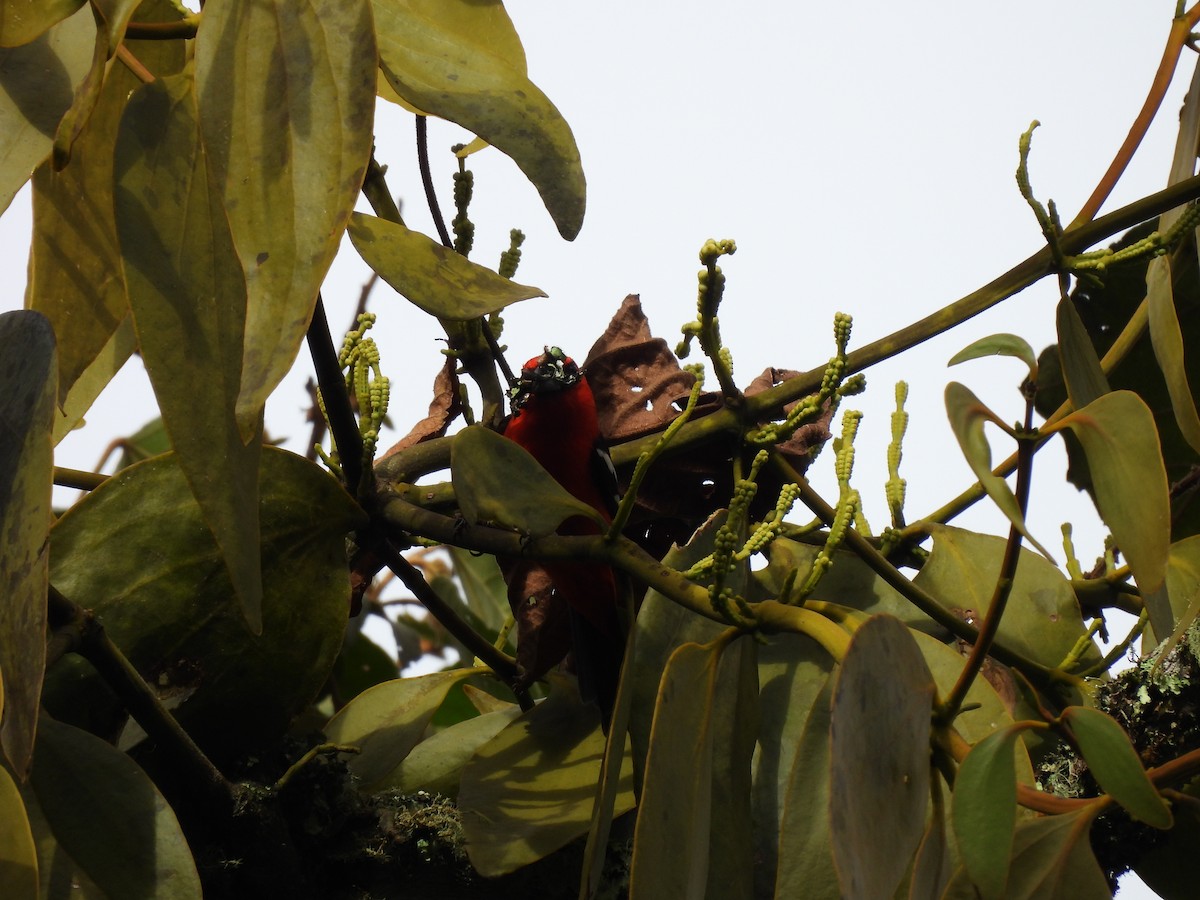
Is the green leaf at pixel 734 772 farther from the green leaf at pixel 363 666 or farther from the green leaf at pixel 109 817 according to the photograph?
the green leaf at pixel 363 666

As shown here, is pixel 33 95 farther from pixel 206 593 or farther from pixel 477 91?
pixel 206 593

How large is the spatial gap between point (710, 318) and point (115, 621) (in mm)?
695

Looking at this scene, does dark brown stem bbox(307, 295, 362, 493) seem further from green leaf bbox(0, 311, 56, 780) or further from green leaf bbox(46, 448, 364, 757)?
green leaf bbox(0, 311, 56, 780)

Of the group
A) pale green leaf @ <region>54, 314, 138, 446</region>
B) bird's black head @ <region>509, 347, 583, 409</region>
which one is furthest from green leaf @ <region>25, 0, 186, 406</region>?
bird's black head @ <region>509, 347, 583, 409</region>

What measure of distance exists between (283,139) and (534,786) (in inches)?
31.5

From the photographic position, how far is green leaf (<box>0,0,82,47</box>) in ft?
2.81

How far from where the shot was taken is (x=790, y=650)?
1.19 meters

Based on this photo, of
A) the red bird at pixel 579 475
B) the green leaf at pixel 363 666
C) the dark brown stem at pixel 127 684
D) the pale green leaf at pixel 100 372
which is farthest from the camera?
the green leaf at pixel 363 666

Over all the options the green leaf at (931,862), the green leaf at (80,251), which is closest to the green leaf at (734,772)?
the green leaf at (931,862)

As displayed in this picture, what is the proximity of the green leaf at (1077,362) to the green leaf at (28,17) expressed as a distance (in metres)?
0.94

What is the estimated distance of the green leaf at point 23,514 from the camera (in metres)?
0.78

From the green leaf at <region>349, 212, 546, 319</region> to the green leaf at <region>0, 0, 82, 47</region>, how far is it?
0.27 meters

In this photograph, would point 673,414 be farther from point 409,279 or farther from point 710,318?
point 409,279

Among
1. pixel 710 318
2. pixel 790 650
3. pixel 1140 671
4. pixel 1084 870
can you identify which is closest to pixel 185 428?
pixel 710 318
